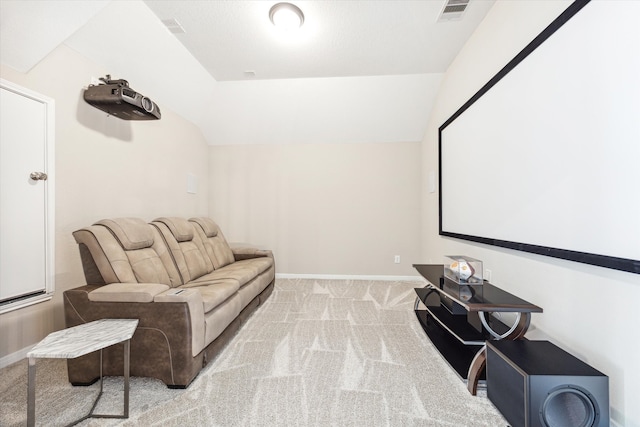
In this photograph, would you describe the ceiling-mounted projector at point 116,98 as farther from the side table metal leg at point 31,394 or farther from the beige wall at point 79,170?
the side table metal leg at point 31,394

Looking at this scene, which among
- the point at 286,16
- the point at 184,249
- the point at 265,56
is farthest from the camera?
the point at 265,56

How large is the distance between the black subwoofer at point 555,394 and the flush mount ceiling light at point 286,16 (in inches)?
119

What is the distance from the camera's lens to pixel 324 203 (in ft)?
15.4

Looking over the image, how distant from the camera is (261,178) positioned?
187 inches

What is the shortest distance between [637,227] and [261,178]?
442 cm

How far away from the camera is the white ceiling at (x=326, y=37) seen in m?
2.39

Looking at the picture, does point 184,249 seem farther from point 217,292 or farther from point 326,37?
point 326,37

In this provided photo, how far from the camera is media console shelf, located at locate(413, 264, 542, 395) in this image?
165cm

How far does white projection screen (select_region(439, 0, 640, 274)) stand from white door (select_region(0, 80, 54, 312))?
369cm

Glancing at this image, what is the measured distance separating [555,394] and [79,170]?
3.67 metres

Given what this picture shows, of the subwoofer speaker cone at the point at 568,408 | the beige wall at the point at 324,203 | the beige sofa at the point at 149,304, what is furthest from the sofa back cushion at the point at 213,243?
the subwoofer speaker cone at the point at 568,408

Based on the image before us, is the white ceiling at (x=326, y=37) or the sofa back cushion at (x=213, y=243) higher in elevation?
the white ceiling at (x=326, y=37)

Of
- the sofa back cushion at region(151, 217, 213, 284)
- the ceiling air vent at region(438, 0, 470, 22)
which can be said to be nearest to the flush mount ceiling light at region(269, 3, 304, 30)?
the ceiling air vent at region(438, 0, 470, 22)

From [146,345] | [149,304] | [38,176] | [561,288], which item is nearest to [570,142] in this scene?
[561,288]
